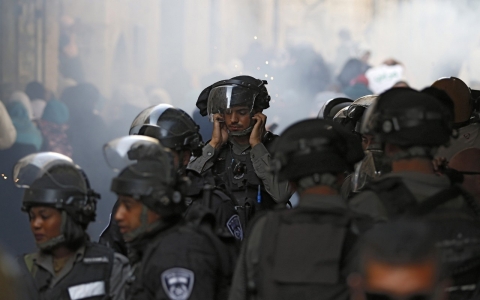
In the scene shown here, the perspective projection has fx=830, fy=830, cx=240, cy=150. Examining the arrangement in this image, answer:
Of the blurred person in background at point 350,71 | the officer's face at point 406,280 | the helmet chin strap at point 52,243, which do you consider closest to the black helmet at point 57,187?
the helmet chin strap at point 52,243

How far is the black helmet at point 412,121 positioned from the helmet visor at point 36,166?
1526 millimetres

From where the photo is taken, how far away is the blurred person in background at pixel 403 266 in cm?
195

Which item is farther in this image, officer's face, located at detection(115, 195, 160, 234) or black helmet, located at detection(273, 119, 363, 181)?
officer's face, located at detection(115, 195, 160, 234)

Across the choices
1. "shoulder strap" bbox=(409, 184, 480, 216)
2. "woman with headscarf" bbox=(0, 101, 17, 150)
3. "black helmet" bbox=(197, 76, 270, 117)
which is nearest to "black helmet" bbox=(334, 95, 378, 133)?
"black helmet" bbox=(197, 76, 270, 117)

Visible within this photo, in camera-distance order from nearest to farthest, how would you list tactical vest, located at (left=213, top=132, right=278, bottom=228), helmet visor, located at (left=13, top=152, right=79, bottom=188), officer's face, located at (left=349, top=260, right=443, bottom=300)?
officer's face, located at (left=349, top=260, right=443, bottom=300)
helmet visor, located at (left=13, top=152, right=79, bottom=188)
tactical vest, located at (left=213, top=132, right=278, bottom=228)

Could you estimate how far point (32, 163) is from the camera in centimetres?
Answer: 399

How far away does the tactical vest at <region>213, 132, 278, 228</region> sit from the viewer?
16.2 ft

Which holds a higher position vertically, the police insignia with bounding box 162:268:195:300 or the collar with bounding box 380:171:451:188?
the collar with bounding box 380:171:451:188

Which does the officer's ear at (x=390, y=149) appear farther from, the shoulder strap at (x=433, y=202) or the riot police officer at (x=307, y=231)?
the shoulder strap at (x=433, y=202)

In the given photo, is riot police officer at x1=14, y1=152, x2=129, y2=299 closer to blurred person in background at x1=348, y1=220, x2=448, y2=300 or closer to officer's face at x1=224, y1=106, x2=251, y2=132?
officer's face at x1=224, y1=106, x2=251, y2=132

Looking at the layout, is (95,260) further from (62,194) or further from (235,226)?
A: (235,226)

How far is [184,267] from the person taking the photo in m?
3.15

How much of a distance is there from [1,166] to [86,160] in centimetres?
122

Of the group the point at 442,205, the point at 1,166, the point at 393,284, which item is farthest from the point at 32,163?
the point at 1,166
